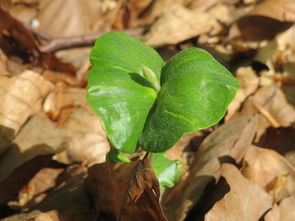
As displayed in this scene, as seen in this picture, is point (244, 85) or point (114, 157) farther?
point (244, 85)

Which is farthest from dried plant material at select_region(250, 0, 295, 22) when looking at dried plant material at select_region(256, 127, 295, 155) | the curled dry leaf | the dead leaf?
the curled dry leaf

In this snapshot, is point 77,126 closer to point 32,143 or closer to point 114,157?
point 32,143

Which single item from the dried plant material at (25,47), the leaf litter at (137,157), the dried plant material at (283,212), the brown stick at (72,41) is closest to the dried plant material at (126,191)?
the leaf litter at (137,157)

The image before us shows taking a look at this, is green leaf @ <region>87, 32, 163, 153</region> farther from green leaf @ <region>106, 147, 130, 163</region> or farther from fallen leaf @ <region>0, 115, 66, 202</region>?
fallen leaf @ <region>0, 115, 66, 202</region>

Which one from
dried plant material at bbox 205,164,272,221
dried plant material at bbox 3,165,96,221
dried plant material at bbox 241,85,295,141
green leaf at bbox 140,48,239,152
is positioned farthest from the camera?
dried plant material at bbox 241,85,295,141

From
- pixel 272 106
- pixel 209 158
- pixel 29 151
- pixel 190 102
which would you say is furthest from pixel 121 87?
pixel 272 106

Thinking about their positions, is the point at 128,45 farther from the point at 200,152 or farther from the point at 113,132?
the point at 200,152

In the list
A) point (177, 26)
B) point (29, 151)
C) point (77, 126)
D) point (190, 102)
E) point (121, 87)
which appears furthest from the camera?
point (177, 26)
